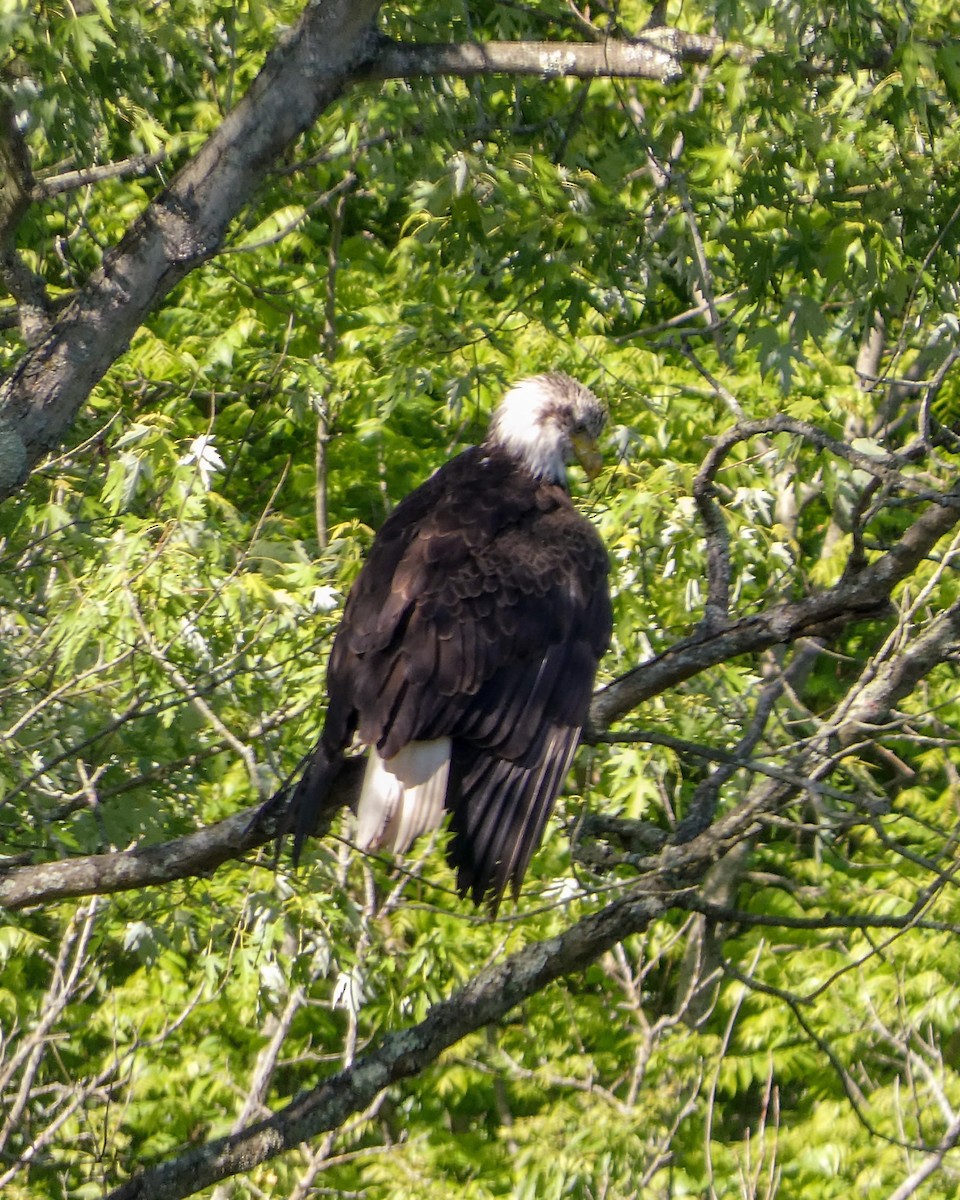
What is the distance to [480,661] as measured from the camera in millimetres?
3307

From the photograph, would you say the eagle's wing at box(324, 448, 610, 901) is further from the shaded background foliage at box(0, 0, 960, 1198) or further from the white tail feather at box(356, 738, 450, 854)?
the shaded background foliage at box(0, 0, 960, 1198)

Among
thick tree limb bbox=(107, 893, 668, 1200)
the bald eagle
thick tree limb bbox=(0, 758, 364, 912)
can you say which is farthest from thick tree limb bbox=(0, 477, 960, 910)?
thick tree limb bbox=(107, 893, 668, 1200)

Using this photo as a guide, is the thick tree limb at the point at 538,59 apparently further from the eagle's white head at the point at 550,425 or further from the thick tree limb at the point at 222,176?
the eagle's white head at the point at 550,425

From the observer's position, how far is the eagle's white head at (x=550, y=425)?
4109 mm

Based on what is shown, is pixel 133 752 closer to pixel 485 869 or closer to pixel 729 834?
pixel 485 869

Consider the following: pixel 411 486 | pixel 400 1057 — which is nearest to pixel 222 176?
pixel 400 1057

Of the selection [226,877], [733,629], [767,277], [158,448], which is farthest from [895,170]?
[226,877]

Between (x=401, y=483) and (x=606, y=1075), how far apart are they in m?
2.79

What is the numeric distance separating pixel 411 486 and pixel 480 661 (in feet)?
12.5

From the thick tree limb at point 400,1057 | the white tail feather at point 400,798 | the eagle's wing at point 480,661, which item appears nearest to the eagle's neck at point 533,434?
the eagle's wing at point 480,661

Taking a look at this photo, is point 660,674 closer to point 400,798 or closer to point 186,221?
point 400,798

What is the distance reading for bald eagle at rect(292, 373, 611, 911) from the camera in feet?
10.3

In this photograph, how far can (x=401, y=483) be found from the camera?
7.09 meters

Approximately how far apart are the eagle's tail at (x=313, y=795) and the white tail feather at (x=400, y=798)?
8 cm
